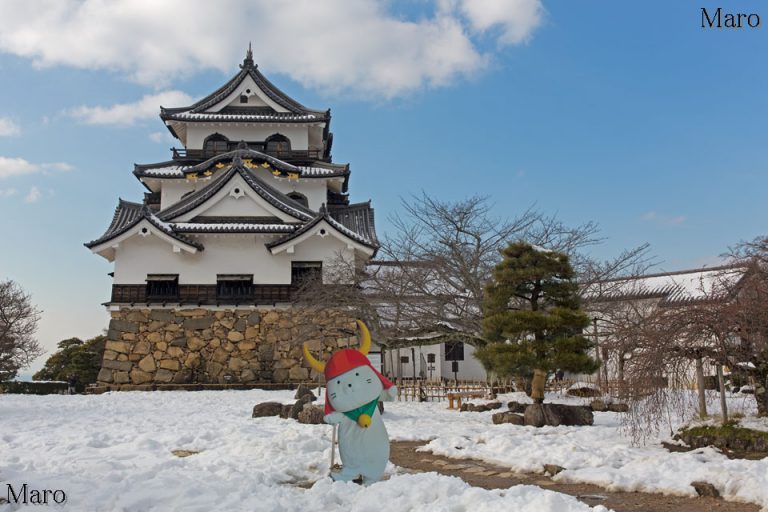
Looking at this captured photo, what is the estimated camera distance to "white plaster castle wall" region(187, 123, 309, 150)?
98.8 ft

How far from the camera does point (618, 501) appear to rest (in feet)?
21.7

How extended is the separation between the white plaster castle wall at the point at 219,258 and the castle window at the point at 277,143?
8076 mm

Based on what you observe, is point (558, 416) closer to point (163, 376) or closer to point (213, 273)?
point (213, 273)

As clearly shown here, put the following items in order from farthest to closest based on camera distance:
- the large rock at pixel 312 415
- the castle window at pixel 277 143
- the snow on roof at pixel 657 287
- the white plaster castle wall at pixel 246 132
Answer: the castle window at pixel 277 143, the white plaster castle wall at pixel 246 132, the snow on roof at pixel 657 287, the large rock at pixel 312 415

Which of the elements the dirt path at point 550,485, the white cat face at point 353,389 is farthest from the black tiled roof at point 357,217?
the white cat face at point 353,389

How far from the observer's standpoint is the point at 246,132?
99.6ft

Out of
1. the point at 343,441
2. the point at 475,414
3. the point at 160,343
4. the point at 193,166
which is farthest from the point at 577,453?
the point at 193,166

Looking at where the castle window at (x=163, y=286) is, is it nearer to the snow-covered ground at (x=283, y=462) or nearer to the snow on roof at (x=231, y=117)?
the snow-covered ground at (x=283, y=462)

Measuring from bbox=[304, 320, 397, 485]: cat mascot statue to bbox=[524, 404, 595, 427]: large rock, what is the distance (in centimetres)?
604

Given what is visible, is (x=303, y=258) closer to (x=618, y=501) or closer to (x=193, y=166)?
(x=193, y=166)

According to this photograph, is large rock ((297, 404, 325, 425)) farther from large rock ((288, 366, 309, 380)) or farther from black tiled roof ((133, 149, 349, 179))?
black tiled roof ((133, 149, 349, 179))

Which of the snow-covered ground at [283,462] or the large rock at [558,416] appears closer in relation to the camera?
the snow-covered ground at [283,462]

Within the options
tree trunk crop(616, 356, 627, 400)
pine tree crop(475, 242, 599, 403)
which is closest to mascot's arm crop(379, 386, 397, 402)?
tree trunk crop(616, 356, 627, 400)

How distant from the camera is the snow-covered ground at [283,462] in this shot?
5.92m
